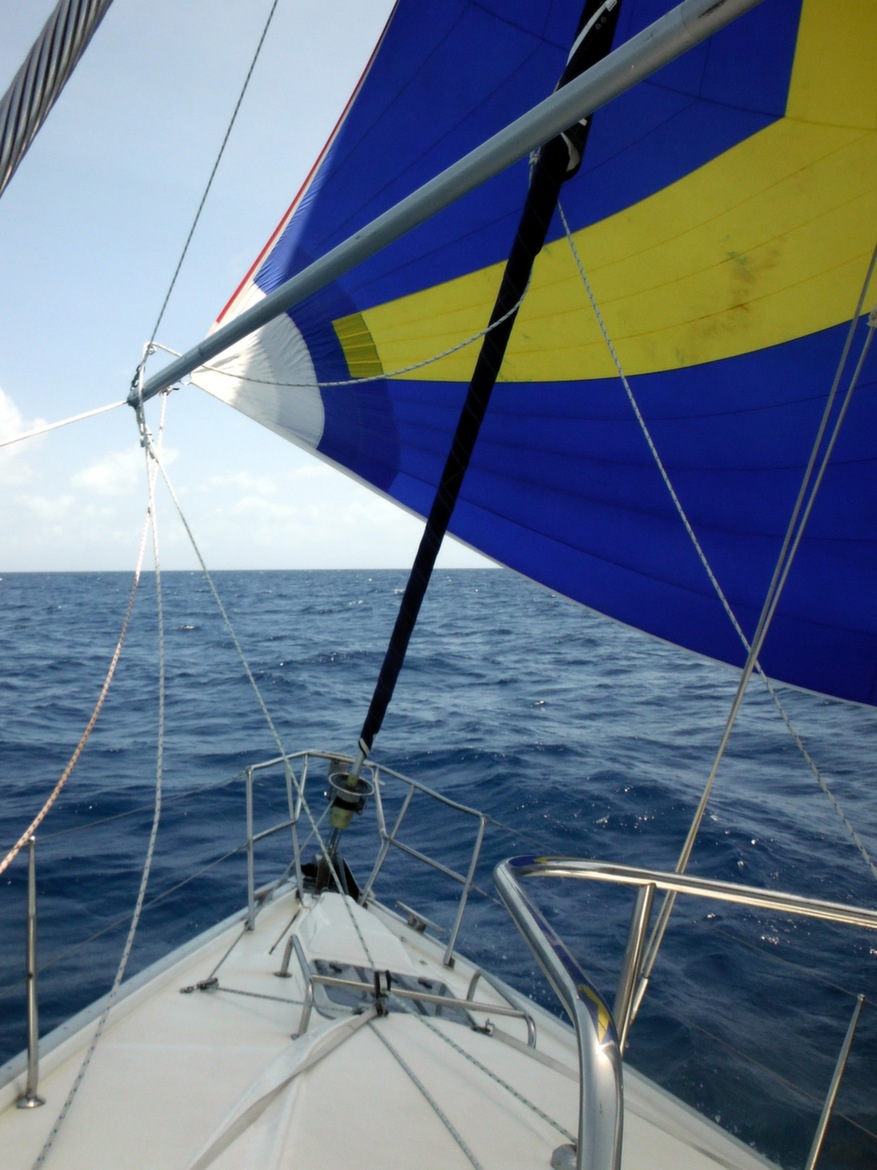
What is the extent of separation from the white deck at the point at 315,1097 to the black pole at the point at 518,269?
4.79 ft

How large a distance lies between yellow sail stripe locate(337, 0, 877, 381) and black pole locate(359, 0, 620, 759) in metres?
0.75

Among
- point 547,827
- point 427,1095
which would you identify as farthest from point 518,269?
point 547,827

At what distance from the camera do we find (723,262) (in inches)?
120

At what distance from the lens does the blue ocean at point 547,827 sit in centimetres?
381

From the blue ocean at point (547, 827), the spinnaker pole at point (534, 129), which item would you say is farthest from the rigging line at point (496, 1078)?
the spinnaker pole at point (534, 129)

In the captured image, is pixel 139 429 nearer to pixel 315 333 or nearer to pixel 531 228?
pixel 315 333

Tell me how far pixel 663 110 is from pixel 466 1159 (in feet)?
11.3

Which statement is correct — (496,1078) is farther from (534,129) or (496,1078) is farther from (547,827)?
(547,827)

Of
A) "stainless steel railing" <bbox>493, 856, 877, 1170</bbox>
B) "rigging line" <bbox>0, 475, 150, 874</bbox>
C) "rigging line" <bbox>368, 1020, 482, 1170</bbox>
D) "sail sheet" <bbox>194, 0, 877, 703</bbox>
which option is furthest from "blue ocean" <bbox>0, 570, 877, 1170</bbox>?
"sail sheet" <bbox>194, 0, 877, 703</bbox>

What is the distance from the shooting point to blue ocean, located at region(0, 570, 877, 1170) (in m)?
3.81

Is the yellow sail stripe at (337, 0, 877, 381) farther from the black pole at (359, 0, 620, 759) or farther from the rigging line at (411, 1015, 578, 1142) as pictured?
the rigging line at (411, 1015, 578, 1142)

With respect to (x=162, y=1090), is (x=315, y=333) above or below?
above

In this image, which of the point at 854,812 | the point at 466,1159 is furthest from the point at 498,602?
the point at 466,1159

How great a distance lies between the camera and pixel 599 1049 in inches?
36.3
